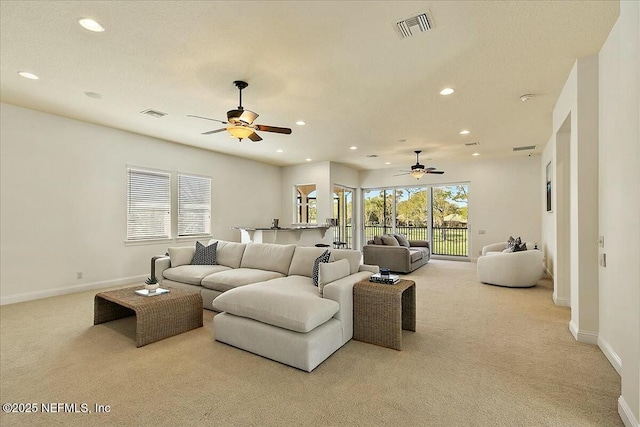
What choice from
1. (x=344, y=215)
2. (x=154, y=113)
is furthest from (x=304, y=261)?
(x=344, y=215)

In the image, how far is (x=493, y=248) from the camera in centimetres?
707

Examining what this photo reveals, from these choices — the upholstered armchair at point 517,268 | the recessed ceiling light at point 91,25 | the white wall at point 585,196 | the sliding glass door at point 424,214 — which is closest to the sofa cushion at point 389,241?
the upholstered armchair at point 517,268

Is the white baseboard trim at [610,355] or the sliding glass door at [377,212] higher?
the sliding glass door at [377,212]

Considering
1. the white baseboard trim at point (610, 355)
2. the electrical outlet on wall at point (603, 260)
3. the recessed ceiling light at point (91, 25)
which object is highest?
the recessed ceiling light at point (91, 25)

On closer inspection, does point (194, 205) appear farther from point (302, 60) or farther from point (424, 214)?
point (424, 214)

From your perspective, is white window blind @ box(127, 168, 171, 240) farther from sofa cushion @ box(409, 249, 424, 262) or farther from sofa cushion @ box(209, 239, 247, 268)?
sofa cushion @ box(409, 249, 424, 262)

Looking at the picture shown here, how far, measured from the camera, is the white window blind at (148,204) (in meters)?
5.70

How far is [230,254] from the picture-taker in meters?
4.85

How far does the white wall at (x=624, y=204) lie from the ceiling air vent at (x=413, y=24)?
1.23 metres

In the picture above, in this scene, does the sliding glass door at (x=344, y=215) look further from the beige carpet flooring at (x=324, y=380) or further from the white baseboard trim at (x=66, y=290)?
the beige carpet flooring at (x=324, y=380)

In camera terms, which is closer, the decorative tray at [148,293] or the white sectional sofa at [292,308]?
the white sectional sofa at [292,308]

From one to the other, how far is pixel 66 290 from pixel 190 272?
230 centimetres

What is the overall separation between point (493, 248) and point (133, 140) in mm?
8017

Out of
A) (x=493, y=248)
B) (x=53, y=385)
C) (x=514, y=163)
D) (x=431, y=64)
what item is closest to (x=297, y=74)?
(x=431, y=64)
